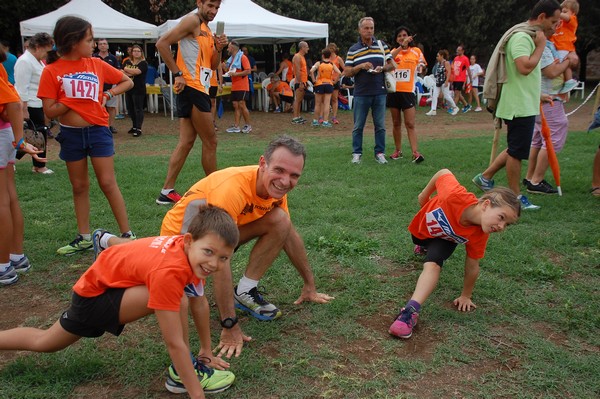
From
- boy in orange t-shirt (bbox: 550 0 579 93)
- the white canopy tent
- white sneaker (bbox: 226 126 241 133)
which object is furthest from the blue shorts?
the white canopy tent

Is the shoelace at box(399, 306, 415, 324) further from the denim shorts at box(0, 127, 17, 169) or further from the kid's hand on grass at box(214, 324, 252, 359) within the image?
the denim shorts at box(0, 127, 17, 169)

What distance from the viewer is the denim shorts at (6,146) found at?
3.80m

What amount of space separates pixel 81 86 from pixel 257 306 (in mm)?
2310

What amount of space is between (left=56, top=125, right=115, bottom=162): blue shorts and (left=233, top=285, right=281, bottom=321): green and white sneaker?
1864 mm

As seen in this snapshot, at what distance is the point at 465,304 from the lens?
11.6ft

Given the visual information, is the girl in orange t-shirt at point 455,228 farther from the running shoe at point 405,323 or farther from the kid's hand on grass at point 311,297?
the kid's hand on grass at point 311,297

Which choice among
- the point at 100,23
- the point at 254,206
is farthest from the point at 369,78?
the point at 100,23

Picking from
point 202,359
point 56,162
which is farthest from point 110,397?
point 56,162

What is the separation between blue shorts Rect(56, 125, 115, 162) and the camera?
4211 mm

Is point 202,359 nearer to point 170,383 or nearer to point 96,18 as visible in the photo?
point 170,383

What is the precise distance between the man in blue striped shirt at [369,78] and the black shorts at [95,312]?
Result: 6005 millimetres

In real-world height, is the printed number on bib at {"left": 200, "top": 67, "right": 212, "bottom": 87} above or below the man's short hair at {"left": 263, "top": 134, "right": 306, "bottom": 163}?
above

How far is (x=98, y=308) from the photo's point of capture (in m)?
2.48

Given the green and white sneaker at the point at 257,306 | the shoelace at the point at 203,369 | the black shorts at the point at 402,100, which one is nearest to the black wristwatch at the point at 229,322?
the shoelace at the point at 203,369
